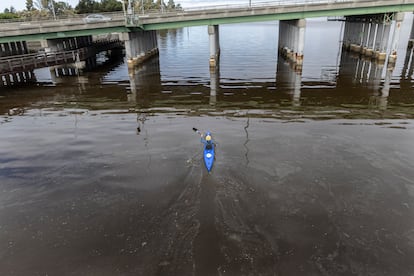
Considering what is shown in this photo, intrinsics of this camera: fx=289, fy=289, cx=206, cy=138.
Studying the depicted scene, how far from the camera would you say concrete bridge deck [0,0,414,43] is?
43219 millimetres

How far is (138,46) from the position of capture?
53406mm

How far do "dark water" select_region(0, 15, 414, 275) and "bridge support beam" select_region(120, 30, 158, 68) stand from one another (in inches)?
767

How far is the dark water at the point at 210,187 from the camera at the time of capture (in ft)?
34.8

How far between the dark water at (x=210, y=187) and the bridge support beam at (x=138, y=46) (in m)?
19.5

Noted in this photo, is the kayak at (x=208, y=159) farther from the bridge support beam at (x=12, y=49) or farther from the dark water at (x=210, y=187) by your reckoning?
the bridge support beam at (x=12, y=49)

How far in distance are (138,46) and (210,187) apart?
149ft

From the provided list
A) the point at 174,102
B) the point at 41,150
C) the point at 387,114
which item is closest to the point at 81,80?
the point at 174,102

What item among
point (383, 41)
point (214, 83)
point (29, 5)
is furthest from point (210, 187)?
point (29, 5)

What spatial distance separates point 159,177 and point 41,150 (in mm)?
9341

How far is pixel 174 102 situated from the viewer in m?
30.6

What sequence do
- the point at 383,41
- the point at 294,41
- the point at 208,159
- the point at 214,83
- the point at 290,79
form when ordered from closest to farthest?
the point at 208,159 → the point at 214,83 → the point at 290,79 → the point at 383,41 → the point at 294,41

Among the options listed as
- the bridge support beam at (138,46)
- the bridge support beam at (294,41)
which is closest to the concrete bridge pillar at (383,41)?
the bridge support beam at (294,41)

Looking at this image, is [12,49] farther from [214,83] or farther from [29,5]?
[29,5]

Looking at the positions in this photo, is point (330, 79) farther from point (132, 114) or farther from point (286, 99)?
point (132, 114)
